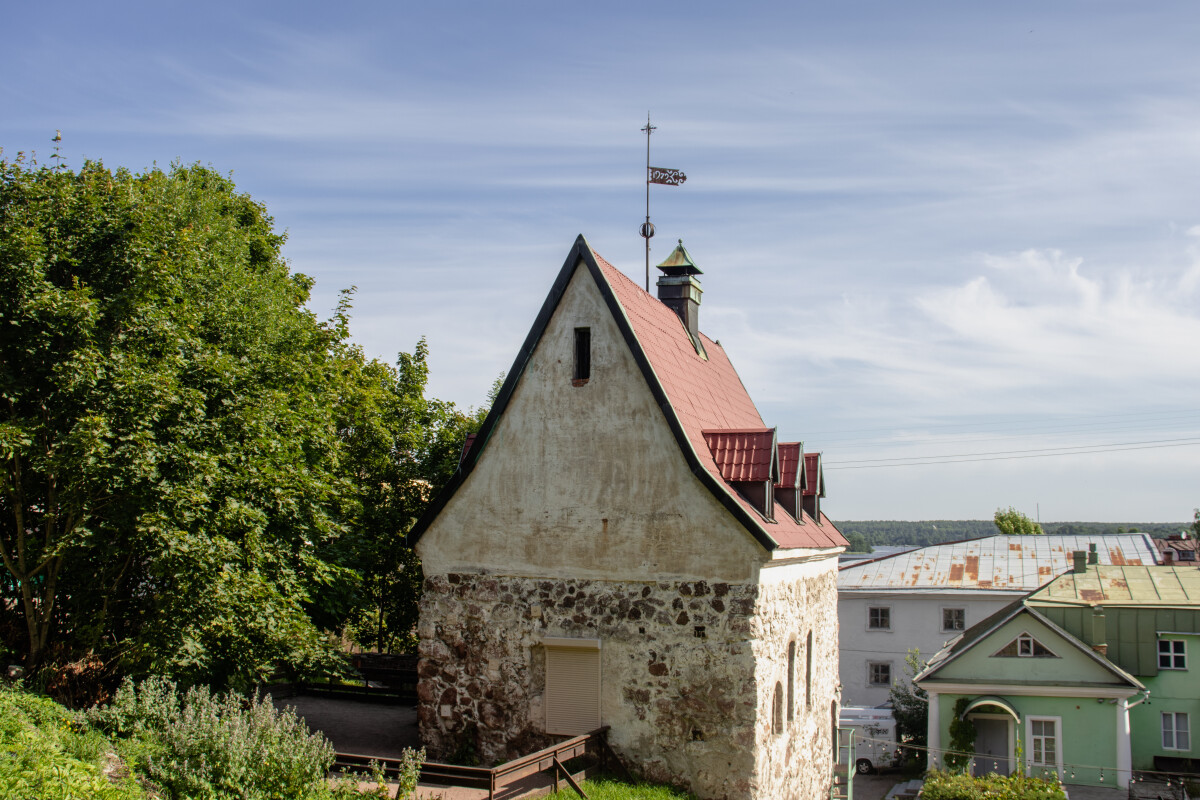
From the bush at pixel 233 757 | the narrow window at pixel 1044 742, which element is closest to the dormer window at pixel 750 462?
the bush at pixel 233 757

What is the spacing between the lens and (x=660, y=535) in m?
13.1

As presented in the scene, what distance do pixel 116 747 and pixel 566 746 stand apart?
19.1 ft

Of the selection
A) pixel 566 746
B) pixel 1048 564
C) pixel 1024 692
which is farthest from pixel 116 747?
pixel 1048 564

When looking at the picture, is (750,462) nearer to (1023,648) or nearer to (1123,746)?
(1023,648)

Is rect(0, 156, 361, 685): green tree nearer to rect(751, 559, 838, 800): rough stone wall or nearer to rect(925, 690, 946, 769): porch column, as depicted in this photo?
rect(751, 559, 838, 800): rough stone wall

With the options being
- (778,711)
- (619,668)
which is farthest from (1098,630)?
(619,668)

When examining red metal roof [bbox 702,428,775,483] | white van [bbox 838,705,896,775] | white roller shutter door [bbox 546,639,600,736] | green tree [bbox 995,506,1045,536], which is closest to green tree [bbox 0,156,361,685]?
white roller shutter door [bbox 546,639,600,736]

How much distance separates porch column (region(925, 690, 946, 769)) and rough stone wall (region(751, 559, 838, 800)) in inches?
417

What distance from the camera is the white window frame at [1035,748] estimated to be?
2609 centimetres

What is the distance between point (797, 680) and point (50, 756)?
10.4 m

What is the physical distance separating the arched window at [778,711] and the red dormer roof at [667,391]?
2.14 metres

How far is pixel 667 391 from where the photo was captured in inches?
533

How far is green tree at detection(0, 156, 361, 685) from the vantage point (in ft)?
43.2

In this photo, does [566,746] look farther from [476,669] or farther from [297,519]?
[297,519]
